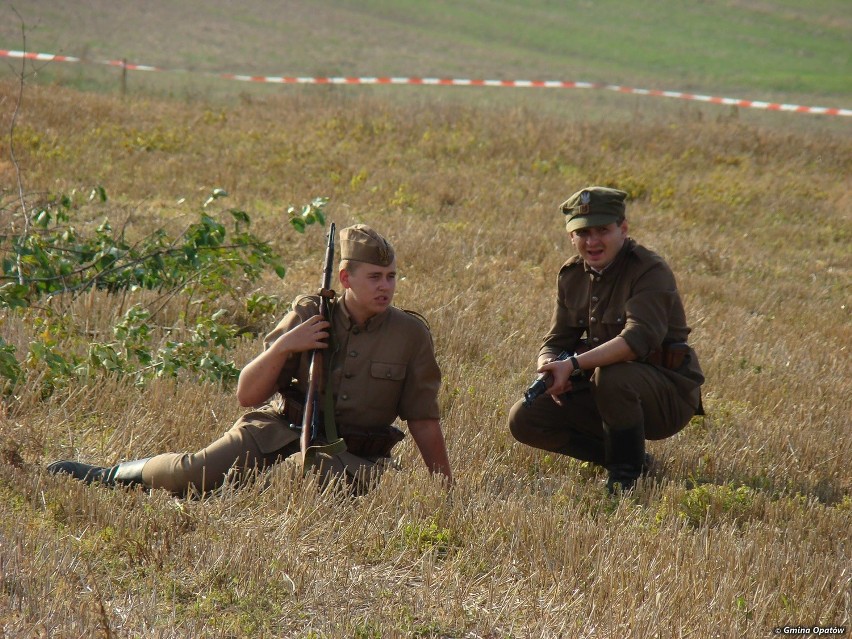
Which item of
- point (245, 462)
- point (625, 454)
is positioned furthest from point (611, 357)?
point (245, 462)

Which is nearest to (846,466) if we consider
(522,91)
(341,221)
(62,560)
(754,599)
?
(754,599)

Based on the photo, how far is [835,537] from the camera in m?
5.13

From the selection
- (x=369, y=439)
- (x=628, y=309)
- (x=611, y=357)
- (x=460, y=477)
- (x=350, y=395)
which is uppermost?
(x=628, y=309)

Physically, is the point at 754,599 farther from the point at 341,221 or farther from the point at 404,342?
the point at 341,221

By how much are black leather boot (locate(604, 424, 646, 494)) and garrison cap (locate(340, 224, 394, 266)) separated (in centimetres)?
172

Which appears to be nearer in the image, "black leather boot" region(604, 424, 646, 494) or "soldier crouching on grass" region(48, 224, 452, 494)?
"soldier crouching on grass" region(48, 224, 452, 494)

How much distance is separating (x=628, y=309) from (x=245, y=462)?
84.1 inches

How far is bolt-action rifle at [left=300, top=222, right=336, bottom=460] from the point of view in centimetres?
473

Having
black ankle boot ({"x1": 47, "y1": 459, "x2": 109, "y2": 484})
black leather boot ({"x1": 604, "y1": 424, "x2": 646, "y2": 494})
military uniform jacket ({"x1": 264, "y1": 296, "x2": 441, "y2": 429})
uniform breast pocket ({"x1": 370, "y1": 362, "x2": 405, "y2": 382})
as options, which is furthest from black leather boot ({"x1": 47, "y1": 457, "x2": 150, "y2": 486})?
black leather boot ({"x1": 604, "y1": 424, "x2": 646, "y2": 494})

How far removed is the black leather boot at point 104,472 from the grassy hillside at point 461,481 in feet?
0.81

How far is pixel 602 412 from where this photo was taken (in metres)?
5.82

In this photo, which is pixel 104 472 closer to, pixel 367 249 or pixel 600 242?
pixel 367 249

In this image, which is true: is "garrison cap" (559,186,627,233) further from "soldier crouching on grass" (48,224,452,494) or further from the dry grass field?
the dry grass field

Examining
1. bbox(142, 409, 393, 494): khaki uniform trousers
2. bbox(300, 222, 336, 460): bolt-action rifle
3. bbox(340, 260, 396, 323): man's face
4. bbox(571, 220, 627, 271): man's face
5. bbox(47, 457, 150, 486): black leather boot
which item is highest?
bbox(571, 220, 627, 271): man's face
